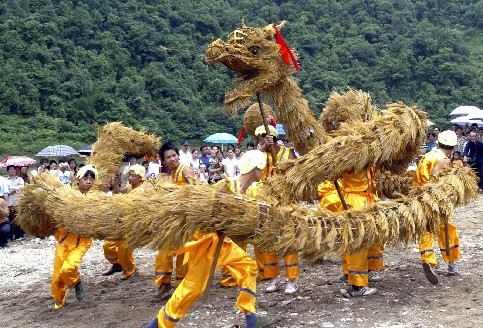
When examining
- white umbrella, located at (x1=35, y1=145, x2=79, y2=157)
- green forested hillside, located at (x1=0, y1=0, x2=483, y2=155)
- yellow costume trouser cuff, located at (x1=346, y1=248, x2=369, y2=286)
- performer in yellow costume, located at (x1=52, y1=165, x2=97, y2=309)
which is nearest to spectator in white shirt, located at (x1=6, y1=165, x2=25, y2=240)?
white umbrella, located at (x1=35, y1=145, x2=79, y2=157)

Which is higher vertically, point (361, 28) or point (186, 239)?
point (361, 28)

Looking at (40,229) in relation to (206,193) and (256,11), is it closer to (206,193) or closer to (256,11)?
(206,193)

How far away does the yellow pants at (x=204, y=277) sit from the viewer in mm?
5297

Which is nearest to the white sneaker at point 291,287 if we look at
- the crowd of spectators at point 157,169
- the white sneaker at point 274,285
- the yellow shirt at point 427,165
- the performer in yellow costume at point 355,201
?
the white sneaker at point 274,285

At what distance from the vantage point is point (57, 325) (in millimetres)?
6613

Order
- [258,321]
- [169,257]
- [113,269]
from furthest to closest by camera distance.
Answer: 1. [113,269]
2. [169,257]
3. [258,321]

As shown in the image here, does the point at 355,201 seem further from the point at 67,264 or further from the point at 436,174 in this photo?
the point at 67,264

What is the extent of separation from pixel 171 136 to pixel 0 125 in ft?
21.2

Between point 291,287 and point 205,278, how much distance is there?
5.39 feet

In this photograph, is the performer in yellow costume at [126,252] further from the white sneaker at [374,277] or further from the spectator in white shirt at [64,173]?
the spectator in white shirt at [64,173]

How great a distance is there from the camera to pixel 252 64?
6.73m

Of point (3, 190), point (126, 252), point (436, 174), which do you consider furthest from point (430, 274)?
point (3, 190)

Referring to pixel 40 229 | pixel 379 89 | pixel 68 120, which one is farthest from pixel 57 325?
pixel 379 89

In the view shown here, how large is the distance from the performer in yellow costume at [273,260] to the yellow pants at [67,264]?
1.95m
